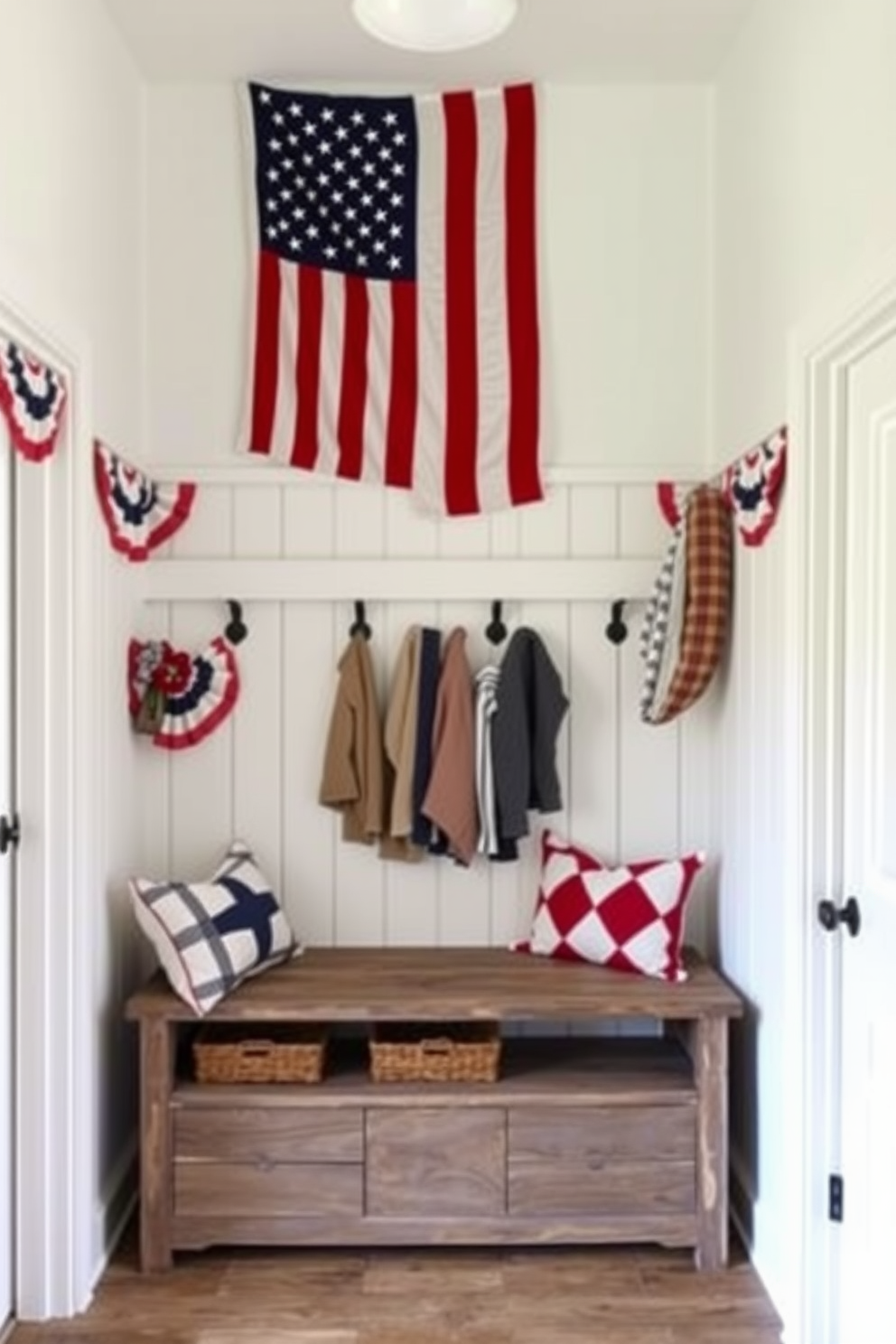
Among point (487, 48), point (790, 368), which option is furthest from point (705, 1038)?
point (487, 48)

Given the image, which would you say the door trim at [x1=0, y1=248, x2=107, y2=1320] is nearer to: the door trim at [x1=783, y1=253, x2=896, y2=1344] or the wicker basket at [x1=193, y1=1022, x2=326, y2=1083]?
the wicker basket at [x1=193, y1=1022, x2=326, y2=1083]

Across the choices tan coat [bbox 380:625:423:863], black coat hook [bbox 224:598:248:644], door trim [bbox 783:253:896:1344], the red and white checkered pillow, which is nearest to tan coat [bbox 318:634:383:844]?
tan coat [bbox 380:625:423:863]

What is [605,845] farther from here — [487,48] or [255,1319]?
[487,48]

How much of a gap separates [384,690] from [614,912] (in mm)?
822

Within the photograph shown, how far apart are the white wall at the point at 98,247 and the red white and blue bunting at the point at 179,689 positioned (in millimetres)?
99

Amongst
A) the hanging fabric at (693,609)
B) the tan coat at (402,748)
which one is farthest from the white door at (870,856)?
the tan coat at (402,748)

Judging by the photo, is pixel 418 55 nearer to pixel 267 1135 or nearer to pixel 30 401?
pixel 30 401

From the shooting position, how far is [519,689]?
9.18 ft

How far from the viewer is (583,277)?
294cm

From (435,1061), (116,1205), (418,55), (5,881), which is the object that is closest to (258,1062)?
(435,1061)

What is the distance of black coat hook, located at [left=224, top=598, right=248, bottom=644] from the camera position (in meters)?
2.91

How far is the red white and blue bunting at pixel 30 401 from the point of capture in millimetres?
2086

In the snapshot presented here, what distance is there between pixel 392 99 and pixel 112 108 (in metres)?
0.72

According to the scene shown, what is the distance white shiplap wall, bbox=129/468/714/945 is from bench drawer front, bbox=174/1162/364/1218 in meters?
0.62
